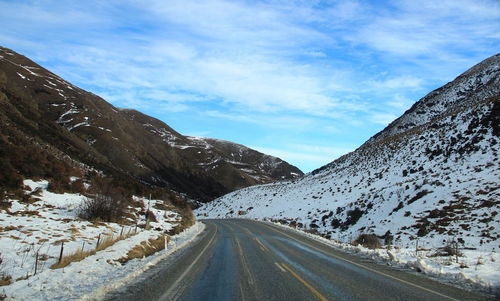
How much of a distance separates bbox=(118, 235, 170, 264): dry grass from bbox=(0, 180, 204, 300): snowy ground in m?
0.28

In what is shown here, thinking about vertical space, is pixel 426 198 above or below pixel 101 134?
below

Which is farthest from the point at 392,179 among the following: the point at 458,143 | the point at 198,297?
the point at 198,297

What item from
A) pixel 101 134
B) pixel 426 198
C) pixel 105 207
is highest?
pixel 101 134

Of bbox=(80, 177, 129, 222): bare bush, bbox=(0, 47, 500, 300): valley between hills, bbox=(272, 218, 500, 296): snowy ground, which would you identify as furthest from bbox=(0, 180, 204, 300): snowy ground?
bbox=(272, 218, 500, 296): snowy ground

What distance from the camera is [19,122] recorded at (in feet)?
131

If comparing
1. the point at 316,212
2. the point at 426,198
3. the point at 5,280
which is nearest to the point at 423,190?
the point at 426,198

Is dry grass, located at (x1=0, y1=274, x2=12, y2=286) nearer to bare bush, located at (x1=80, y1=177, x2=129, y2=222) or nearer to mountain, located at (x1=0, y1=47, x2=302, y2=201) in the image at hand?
bare bush, located at (x1=80, y1=177, x2=129, y2=222)

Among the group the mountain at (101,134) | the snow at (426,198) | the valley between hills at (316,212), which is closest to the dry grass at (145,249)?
the valley between hills at (316,212)

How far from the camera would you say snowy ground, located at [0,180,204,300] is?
7.70m

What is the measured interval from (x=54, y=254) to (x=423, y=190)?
28112 millimetres

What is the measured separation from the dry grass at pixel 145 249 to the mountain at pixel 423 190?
15.1m

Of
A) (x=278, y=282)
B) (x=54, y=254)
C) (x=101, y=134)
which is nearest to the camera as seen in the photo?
(x=278, y=282)

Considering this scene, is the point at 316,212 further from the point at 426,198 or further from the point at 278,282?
the point at 278,282

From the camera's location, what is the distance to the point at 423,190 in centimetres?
2872
